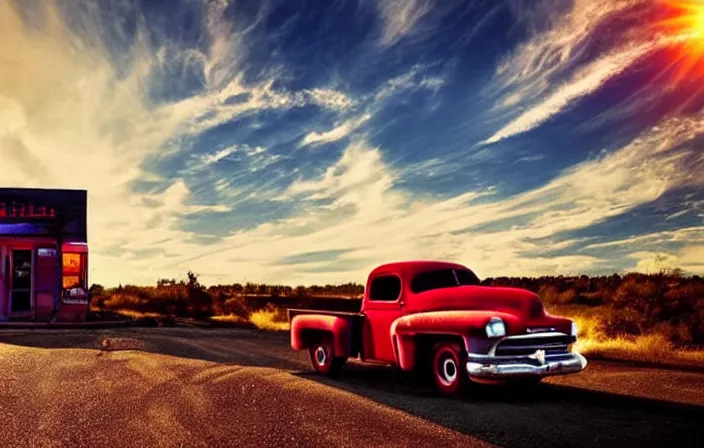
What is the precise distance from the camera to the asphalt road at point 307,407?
716cm

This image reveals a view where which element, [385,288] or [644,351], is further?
[644,351]

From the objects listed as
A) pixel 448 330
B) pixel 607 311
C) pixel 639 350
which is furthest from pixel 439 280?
pixel 607 311

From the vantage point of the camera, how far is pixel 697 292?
100 feet

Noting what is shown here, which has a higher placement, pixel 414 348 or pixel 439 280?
pixel 439 280

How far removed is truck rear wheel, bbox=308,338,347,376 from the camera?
12008mm

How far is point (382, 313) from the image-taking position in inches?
438

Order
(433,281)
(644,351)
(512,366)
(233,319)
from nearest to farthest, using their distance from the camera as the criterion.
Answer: (512,366)
(433,281)
(644,351)
(233,319)

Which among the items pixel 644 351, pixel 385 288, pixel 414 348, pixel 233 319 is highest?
pixel 385 288

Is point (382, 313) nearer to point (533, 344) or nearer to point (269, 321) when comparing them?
point (533, 344)

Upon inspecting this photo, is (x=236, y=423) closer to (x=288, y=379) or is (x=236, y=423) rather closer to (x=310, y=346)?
Answer: (x=288, y=379)

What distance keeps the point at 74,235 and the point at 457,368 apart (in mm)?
21404

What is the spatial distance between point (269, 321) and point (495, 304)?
20368 mm

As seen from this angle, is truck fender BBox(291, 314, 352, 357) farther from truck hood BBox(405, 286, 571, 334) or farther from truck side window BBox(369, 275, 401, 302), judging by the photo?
truck hood BBox(405, 286, 571, 334)

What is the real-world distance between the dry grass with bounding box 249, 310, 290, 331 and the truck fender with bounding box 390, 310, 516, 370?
1641 cm
